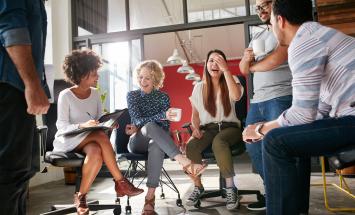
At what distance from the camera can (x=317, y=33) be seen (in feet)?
4.03

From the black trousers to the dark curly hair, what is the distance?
122cm

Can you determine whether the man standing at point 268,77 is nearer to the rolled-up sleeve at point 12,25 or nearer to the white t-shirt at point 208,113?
the white t-shirt at point 208,113

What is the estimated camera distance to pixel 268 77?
1994 millimetres

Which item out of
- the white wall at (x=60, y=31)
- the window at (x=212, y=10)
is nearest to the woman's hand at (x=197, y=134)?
the window at (x=212, y=10)

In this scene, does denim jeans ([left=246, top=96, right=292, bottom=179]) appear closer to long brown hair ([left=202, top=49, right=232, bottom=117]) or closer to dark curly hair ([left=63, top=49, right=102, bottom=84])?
long brown hair ([left=202, top=49, right=232, bottom=117])

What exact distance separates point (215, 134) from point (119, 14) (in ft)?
10.8

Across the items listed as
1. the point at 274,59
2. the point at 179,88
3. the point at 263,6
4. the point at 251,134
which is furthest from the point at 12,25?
the point at 179,88

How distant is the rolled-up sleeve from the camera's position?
43.8 inches

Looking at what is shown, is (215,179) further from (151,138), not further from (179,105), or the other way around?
(179,105)

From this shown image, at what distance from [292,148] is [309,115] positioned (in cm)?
14

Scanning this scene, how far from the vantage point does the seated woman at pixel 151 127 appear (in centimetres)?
225

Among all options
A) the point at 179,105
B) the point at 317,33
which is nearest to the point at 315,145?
the point at 317,33

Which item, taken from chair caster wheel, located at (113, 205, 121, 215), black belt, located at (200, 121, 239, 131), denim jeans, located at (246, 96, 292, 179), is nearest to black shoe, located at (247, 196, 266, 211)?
denim jeans, located at (246, 96, 292, 179)

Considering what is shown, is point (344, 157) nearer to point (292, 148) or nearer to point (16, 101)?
point (292, 148)
